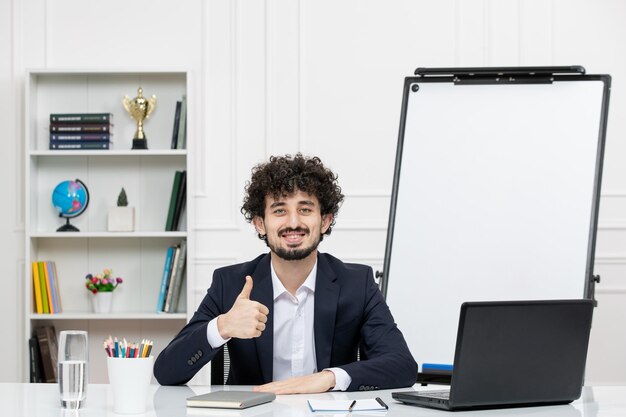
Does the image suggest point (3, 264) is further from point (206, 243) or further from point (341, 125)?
point (341, 125)

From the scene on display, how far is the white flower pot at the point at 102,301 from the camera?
4176 millimetres

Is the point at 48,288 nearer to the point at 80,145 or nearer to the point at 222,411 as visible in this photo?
the point at 80,145

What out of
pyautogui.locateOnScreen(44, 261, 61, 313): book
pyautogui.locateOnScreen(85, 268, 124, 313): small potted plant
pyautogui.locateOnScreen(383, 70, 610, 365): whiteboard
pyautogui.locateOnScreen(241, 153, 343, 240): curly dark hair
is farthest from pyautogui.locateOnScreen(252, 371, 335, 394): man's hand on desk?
pyautogui.locateOnScreen(44, 261, 61, 313): book

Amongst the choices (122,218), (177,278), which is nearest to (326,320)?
(177,278)

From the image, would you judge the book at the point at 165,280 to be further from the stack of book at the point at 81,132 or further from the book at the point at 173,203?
the stack of book at the point at 81,132

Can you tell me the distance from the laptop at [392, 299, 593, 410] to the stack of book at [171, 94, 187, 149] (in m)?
2.65

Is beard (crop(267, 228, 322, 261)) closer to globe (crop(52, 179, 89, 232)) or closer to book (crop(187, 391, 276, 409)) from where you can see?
book (crop(187, 391, 276, 409))

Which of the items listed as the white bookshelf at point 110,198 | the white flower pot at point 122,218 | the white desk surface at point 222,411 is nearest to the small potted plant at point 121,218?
the white flower pot at point 122,218

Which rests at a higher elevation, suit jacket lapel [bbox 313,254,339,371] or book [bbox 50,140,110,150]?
book [bbox 50,140,110,150]

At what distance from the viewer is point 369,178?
429 cm

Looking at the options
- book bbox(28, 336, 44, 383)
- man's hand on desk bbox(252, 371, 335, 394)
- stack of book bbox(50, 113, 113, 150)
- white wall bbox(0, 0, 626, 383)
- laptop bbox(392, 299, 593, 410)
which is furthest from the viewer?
white wall bbox(0, 0, 626, 383)

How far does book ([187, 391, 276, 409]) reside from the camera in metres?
1.71

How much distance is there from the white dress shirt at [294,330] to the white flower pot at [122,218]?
6.27 ft

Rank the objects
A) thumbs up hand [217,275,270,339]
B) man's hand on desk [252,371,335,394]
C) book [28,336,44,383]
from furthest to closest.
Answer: book [28,336,44,383] → thumbs up hand [217,275,270,339] → man's hand on desk [252,371,335,394]
